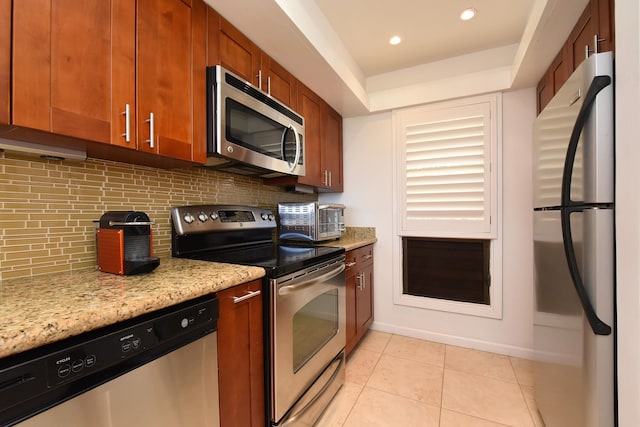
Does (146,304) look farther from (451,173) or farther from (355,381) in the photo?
(451,173)

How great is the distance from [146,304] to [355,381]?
1653 mm

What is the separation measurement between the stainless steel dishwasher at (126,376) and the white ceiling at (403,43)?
1.44m

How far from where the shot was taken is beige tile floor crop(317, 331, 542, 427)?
5.17 feet

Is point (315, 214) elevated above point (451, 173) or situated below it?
below

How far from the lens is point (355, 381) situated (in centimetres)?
193

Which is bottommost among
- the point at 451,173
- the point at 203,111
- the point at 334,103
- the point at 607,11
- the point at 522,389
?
the point at 522,389

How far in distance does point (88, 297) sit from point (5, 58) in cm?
69

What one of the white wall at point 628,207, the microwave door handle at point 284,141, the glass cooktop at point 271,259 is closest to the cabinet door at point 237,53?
the microwave door handle at point 284,141

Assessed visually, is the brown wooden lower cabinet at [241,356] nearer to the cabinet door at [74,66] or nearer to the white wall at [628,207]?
the cabinet door at [74,66]

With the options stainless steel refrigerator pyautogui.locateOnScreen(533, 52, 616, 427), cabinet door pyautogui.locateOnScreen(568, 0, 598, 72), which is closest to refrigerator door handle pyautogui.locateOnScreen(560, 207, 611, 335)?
stainless steel refrigerator pyautogui.locateOnScreen(533, 52, 616, 427)

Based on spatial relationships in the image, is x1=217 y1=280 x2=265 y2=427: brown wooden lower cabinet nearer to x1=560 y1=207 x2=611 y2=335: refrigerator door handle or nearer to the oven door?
the oven door

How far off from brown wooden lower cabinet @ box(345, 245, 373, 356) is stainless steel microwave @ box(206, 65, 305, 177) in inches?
33.7

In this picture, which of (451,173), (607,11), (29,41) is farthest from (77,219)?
(451,173)

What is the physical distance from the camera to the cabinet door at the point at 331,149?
98.7 inches
